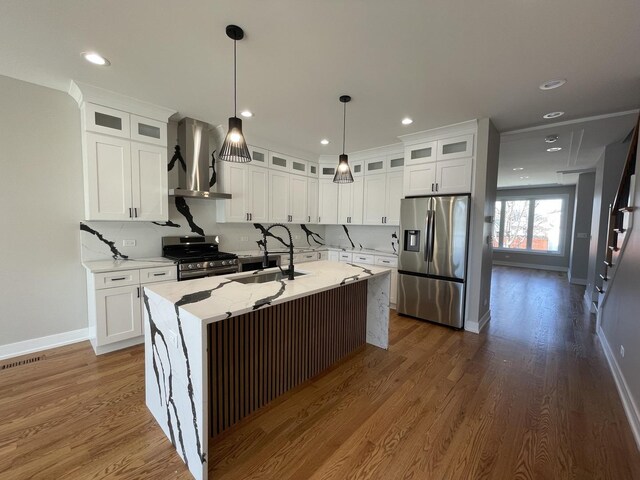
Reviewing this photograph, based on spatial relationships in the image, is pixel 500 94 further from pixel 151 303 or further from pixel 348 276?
pixel 151 303

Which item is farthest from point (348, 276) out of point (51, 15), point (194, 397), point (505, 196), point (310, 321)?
point (505, 196)

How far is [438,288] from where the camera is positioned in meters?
3.70

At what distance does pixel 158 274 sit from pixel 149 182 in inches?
43.2

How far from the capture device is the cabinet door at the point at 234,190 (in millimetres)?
4000

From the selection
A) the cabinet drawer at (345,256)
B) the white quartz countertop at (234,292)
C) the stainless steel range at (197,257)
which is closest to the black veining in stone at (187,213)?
the stainless steel range at (197,257)

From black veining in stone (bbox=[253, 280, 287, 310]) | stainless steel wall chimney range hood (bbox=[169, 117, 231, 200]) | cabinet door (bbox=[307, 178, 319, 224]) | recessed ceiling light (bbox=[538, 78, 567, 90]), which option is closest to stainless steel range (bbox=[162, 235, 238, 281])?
stainless steel wall chimney range hood (bbox=[169, 117, 231, 200])

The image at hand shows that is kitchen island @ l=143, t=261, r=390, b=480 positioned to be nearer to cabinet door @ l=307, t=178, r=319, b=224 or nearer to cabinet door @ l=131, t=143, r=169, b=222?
cabinet door @ l=131, t=143, r=169, b=222

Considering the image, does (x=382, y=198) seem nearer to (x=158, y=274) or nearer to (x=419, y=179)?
(x=419, y=179)

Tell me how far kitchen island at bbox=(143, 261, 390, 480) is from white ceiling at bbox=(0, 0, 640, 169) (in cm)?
179

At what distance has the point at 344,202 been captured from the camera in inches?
207

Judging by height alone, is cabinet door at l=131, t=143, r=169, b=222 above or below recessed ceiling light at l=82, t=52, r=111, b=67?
below

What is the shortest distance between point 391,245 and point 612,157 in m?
3.61

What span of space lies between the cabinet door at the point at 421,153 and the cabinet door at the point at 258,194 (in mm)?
2269

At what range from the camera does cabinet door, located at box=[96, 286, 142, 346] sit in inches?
106
